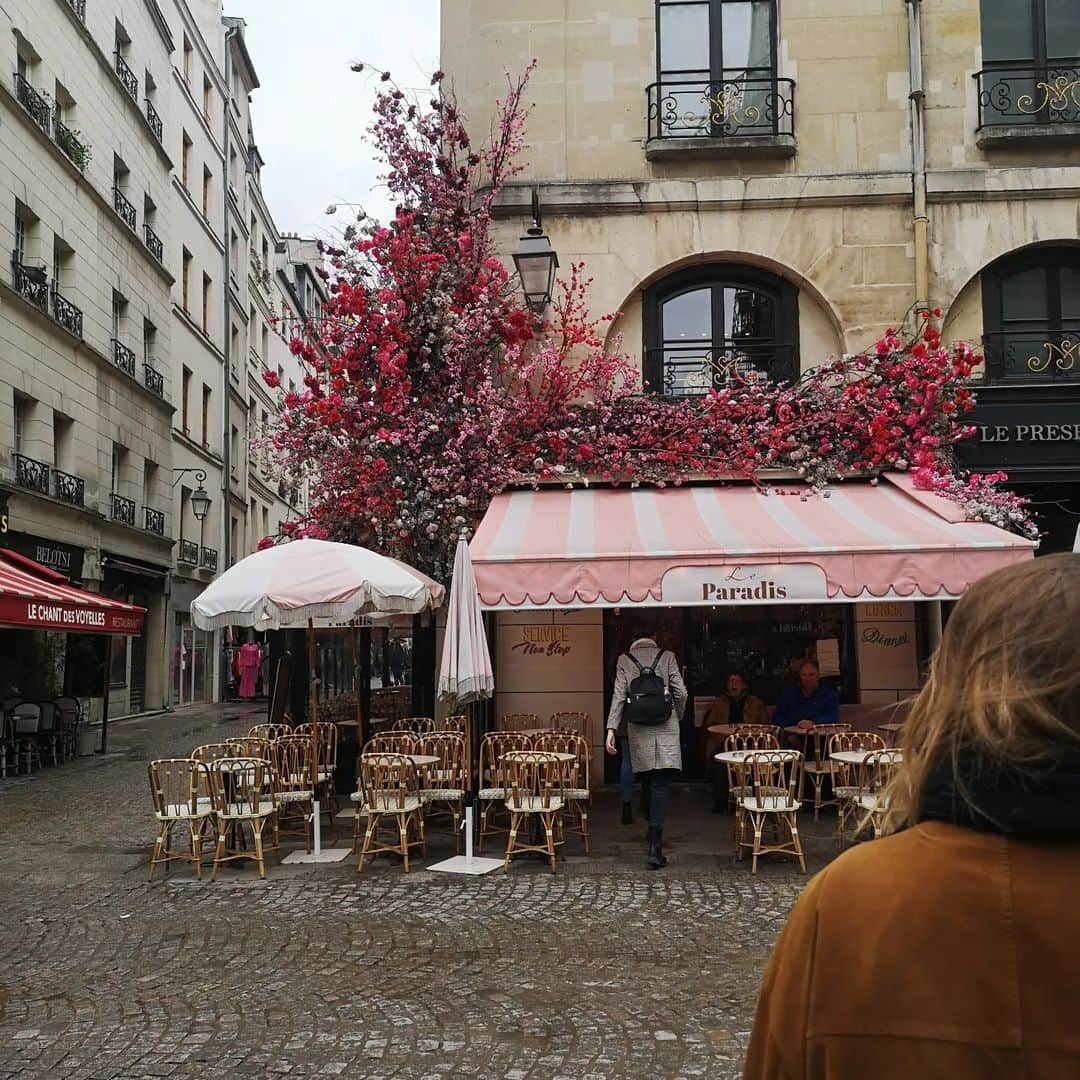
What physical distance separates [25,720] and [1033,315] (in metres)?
14.4

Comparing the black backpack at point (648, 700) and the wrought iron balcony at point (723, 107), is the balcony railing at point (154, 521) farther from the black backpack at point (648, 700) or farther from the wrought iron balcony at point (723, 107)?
the black backpack at point (648, 700)

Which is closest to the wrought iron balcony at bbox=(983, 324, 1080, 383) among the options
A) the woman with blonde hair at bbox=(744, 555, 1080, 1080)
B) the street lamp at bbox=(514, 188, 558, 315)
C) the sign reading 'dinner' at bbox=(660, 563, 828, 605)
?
the sign reading 'dinner' at bbox=(660, 563, 828, 605)

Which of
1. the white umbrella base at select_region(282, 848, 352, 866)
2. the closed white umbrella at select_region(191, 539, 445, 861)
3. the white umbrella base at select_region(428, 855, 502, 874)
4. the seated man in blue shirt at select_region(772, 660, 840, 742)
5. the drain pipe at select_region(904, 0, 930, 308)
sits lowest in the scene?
the white umbrella base at select_region(282, 848, 352, 866)

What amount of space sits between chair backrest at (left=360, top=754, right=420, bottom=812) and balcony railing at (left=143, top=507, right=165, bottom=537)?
62.6 feet

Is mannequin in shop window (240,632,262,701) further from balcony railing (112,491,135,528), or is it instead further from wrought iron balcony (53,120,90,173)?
wrought iron balcony (53,120,90,173)

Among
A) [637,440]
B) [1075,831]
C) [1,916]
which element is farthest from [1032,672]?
[637,440]

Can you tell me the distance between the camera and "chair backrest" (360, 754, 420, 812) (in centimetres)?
912

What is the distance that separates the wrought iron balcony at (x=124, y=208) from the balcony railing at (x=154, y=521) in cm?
654

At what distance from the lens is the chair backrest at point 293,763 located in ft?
34.5

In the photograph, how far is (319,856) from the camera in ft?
31.2

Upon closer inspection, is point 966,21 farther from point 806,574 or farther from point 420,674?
point 420,674

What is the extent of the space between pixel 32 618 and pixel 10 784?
10.0 feet

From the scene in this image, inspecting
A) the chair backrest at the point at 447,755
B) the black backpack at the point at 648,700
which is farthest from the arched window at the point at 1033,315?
the chair backrest at the point at 447,755

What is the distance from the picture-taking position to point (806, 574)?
31.2ft
